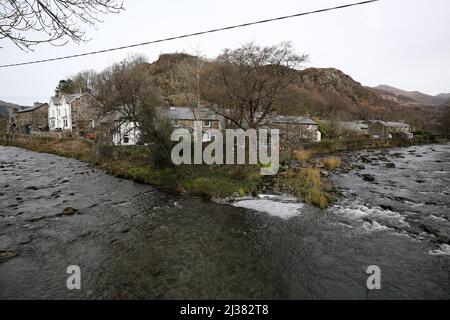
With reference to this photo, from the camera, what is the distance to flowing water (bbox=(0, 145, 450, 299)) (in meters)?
6.99

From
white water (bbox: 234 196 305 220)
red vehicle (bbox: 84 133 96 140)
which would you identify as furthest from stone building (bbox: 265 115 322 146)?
red vehicle (bbox: 84 133 96 140)

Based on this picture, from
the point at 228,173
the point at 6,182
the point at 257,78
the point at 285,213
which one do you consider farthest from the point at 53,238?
the point at 257,78

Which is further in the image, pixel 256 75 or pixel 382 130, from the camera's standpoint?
pixel 382 130

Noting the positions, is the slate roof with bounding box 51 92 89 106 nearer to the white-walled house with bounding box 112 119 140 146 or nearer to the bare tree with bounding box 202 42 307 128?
the white-walled house with bounding box 112 119 140 146

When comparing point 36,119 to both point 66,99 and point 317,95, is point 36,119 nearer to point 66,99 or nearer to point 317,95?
point 66,99

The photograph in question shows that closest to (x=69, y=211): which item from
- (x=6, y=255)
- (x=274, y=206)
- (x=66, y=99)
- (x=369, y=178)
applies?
(x=6, y=255)

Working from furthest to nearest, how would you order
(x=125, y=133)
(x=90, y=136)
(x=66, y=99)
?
(x=66, y=99), (x=90, y=136), (x=125, y=133)

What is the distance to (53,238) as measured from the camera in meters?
9.68

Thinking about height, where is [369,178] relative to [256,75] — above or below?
below

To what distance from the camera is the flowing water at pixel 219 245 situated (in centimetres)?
699

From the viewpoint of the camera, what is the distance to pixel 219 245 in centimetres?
941

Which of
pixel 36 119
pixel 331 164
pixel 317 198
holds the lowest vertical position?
pixel 317 198

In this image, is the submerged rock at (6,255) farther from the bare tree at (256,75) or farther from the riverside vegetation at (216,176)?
the bare tree at (256,75)
